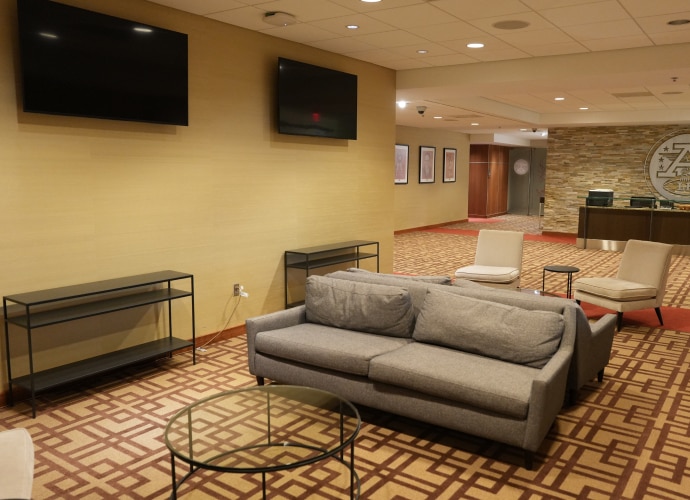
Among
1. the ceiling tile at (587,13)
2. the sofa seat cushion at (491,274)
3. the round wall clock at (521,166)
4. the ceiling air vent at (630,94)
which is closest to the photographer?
the ceiling tile at (587,13)

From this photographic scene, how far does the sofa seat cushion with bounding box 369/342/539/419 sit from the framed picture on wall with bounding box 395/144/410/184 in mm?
10487

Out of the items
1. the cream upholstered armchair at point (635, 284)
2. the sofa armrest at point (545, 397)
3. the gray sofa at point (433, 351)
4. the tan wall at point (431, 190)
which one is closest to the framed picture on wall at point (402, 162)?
the tan wall at point (431, 190)

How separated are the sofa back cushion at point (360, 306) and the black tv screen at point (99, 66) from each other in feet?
6.27

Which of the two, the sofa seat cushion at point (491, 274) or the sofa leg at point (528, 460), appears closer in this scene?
the sofa leg at point (528, 460)

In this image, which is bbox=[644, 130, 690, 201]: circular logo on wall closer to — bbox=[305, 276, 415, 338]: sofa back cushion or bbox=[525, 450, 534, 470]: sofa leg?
bbox=[305, 276, 415, 338]: sofa back cushion

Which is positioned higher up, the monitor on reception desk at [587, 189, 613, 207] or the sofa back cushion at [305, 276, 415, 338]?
the monitor on reception desk at [587, 189, 613, 207]

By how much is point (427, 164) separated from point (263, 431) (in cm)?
1279

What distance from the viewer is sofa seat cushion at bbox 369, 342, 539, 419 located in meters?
3.07

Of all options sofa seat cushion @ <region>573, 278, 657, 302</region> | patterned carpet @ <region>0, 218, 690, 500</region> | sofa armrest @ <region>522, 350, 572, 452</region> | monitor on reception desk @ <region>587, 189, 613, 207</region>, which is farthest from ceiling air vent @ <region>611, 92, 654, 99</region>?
sofa armrest @ <region>522, 350, 572, 452</region>

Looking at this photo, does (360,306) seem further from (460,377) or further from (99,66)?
(99,66)

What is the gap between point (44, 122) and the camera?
4059 mm

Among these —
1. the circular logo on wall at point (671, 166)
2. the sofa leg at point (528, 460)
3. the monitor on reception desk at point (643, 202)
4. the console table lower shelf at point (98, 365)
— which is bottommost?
the sofa leg at point (528, 460)

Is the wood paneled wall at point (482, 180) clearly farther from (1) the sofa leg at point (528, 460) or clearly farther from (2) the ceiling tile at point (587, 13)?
(1) the sofa leg at point (528, 460)

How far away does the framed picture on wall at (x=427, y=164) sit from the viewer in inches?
585
